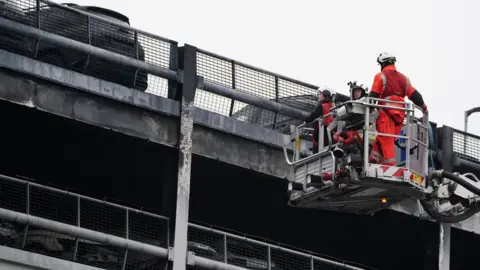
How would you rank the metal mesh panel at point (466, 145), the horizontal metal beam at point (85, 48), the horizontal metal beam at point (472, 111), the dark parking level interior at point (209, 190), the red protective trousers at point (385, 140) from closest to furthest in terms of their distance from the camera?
the red protective trousers at point (385, 140), the horizontal metal beam at point (85, 48), the dark parking level interior at point (209, 190), the metal mesh panel at point (466, 145), the horizontal metal beam at point (472, 111)

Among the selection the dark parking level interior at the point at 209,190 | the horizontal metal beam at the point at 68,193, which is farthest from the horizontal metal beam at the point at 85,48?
the horizontal metal beam at the point at 68,193

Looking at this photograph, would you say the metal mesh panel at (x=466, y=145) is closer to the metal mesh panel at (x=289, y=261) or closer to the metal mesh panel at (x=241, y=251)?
the metal mesh panel at (x=241, y=251)

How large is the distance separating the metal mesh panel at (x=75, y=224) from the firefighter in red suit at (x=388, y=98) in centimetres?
499

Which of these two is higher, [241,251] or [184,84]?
[184,84]

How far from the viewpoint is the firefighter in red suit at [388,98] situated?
29.5 meters

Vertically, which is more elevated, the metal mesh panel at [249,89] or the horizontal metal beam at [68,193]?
the metal mesh panel at [249,89]

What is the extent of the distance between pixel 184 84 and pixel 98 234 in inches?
152

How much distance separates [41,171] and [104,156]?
1.68 metres

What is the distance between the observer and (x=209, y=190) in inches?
1401

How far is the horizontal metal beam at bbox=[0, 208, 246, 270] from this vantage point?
29.7 metres

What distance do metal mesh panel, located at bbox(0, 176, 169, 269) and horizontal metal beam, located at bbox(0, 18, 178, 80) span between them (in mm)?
2723

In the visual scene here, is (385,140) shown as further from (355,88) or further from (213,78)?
(213,78)

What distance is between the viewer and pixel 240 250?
111 ft

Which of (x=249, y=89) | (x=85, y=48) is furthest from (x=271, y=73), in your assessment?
(x=85, y=48)
